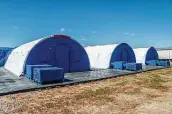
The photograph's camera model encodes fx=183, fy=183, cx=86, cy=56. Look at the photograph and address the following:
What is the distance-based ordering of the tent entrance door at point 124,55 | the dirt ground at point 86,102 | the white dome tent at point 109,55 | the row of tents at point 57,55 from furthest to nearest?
1. the tent entrance door at point 124,55
2. the white dome tent at point 109,55
3. the row of tents at point 57,55
4. the dirt ground at point 86,102

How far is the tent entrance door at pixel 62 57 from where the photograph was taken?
18.9m

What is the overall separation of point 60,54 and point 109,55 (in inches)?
319

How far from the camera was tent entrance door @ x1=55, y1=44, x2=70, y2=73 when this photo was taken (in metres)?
18.9

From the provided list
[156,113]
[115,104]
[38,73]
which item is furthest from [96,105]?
Answer: [38,73]

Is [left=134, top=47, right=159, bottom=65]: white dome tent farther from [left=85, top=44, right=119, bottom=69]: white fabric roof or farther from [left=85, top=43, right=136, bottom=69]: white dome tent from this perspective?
[left=85, top=44, right=119, bottom=69]: white fabric roof

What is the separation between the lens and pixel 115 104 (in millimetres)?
8617

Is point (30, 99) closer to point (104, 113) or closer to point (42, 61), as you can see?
point (104, 113)

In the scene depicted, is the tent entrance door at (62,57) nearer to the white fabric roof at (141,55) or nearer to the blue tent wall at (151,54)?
the white fabric roof at (141,55)

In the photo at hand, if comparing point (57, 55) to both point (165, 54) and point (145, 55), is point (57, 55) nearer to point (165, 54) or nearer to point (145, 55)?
point (145, 55)

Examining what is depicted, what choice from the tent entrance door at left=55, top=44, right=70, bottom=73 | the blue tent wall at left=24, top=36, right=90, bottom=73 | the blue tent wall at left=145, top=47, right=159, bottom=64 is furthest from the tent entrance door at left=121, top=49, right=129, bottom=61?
the tent entrance door at left=55, top=44, right=70, bottom=73

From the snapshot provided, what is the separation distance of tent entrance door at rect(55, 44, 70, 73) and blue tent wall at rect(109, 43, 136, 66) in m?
7.31

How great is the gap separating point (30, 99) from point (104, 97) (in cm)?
387

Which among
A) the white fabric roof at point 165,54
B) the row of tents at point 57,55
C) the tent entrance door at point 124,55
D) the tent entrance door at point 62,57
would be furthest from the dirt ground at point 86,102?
the white fabric roof at point 165,54

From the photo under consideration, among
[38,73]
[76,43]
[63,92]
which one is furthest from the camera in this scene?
[76,43]
